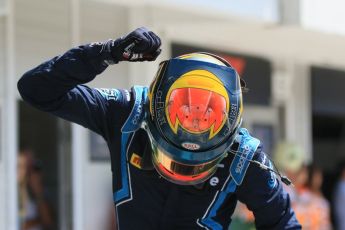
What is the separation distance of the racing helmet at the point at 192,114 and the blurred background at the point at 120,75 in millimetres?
3727

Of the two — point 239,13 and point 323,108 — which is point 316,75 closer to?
point 323,108

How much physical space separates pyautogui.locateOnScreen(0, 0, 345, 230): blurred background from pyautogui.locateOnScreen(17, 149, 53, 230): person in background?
0.04ft

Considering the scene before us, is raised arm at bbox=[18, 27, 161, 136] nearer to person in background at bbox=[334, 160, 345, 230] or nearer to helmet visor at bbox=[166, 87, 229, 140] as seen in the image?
helmet visor at bbox=[166, 87, 229, 140]

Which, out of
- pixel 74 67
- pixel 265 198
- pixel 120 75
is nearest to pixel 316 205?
pixel 120 75

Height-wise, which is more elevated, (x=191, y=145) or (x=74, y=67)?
(x=74, y=67)

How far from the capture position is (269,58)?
878cm

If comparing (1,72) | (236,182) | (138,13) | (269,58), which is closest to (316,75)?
(269,58)

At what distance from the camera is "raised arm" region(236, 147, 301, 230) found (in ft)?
8.61

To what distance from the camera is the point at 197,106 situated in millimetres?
2311

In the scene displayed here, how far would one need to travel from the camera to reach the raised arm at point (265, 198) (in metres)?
2.62

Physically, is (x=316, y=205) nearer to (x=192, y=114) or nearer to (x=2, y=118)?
(x=2, y=118)

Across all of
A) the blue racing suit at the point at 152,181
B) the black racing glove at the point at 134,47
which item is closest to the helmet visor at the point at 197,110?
the black racing glove at the point at 134,47

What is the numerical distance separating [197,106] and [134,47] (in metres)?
0.28

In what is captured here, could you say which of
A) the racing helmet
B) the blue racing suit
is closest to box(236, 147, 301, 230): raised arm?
the blue racing suit
